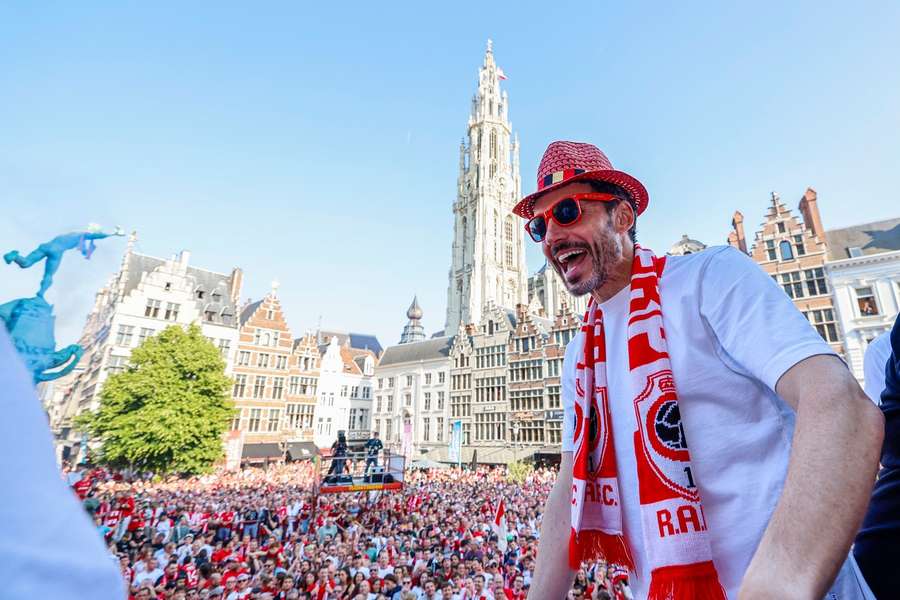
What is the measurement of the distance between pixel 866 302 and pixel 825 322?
6.35ft

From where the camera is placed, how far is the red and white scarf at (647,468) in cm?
126

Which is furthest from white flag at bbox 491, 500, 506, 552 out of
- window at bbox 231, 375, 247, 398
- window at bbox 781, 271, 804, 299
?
window at bbox 231, 375, 247, 398

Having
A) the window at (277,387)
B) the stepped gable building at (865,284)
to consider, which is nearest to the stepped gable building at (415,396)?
the window at (277,387)

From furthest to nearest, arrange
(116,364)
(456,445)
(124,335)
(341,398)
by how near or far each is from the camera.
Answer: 1. (341,398)
2. (456,445)
3. (124,335)
4. (116,364)

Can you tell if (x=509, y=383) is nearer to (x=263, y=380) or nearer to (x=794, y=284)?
(x=794, y=284)

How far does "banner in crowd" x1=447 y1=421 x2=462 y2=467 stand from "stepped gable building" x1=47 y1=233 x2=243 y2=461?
19.5 metres

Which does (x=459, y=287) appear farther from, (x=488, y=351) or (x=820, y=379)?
(x=820, y=379)

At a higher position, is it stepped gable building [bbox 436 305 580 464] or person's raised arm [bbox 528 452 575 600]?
stepped gable building [bbox 436 305 580 464]

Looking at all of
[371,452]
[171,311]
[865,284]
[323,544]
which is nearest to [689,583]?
[323,544]

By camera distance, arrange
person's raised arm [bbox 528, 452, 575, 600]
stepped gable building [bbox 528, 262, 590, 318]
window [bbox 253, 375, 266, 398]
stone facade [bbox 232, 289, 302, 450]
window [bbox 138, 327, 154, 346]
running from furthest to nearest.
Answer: stepped gable building [bbox 528, 262, 590, 318]
window [bbox 253, 375, 266, 398]
stone facade [bbox 232, 289, 302, 450]
window [bbox 138, 327, 154, 346]
person's raised arm [bbox 528, 452, 575, 600]

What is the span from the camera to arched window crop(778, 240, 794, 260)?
25.8m

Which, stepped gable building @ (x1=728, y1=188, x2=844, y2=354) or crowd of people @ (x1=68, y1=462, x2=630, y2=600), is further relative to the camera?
stepped gable building @ (x1=728, y1=188, x2=844, y2=354)

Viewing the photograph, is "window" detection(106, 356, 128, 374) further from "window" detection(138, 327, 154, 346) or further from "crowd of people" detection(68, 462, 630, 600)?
"crowd of people" detection(68, 462, 630, 600)

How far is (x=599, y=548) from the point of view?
163 cm
